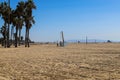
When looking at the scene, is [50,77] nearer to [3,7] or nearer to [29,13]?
[3,7]

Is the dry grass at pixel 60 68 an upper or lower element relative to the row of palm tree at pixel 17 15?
lower

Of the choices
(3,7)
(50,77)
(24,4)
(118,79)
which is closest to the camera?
(118,79)

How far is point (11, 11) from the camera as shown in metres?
59.9

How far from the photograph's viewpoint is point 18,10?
60344mm

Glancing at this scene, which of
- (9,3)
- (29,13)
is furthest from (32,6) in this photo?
(9,3)

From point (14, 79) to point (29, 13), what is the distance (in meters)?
52.5

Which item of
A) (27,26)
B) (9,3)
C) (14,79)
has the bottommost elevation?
(14,79)

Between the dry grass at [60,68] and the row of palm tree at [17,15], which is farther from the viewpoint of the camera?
the row of palm tree at [17,15]

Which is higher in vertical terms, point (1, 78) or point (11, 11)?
point (11, 11)

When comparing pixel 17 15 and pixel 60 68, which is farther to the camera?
pixel 17 15

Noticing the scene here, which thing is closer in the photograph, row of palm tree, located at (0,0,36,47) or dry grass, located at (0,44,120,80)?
dry grass, located at (0,44,120,80)

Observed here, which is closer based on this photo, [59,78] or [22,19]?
[59,78]

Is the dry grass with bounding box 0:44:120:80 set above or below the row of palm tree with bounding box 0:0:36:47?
below

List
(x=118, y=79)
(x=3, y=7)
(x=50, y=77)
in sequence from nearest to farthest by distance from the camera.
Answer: (x=118, y=79) < (x=50, y=77) < (x=3, y=7)
